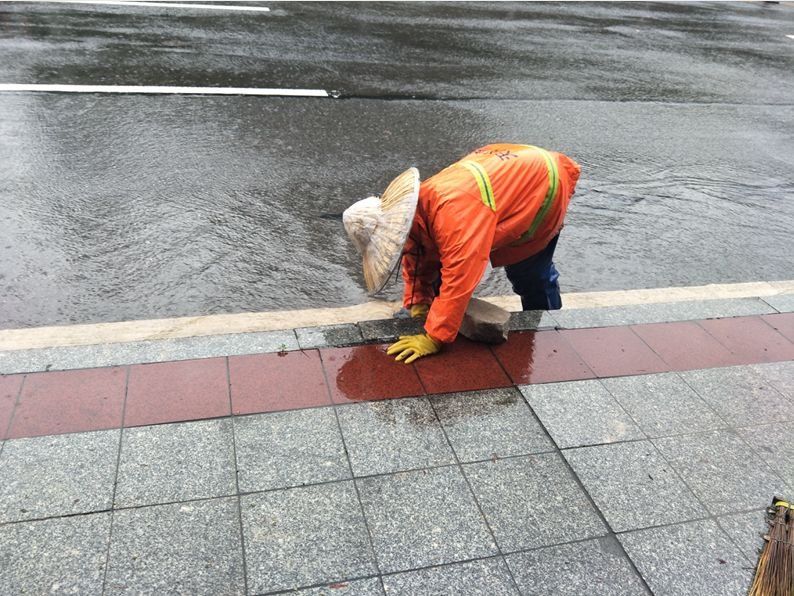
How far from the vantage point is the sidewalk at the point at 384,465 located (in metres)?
2.58

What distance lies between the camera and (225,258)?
16.7ft

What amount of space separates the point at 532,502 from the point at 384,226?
1.42 metres

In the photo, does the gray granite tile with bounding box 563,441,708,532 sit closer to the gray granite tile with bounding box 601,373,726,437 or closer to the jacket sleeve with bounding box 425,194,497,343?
the gray granite tile with bounding box 601,373,726,437

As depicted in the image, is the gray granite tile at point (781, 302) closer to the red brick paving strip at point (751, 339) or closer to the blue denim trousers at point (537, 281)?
the red brick paving strip at point (751, 339)

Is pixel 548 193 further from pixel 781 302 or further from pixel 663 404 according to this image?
pixel 781 302

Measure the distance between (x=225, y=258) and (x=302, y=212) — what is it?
0.93 metres

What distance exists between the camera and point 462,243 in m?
3.34

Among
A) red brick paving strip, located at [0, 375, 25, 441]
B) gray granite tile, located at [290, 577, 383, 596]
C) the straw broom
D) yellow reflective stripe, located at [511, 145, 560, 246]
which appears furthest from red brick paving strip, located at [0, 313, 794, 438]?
the straw broom

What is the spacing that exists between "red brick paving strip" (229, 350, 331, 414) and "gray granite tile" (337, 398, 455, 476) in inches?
8.1

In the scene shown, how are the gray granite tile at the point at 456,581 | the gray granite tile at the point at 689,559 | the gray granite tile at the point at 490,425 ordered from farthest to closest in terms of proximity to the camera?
the gray granite tile at the point at 490,425 < the gray granite tile at the point at 689,559 < the gray granite tile at the point at 456,581

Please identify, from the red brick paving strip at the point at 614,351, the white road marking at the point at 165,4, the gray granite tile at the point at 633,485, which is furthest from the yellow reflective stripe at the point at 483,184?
the white road marking at the point at 165,4

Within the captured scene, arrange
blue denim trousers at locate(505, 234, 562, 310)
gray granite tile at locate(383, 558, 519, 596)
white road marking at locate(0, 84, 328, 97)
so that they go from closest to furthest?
gray granite tile at locate(383, 558, 519, 596) → blue denim trousers at locate(505, 234, 562, 310) → white road marking at locate(0, 84, 328, 97)

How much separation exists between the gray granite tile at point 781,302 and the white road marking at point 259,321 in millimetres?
66

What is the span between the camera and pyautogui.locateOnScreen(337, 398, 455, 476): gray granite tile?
3.06 metres
